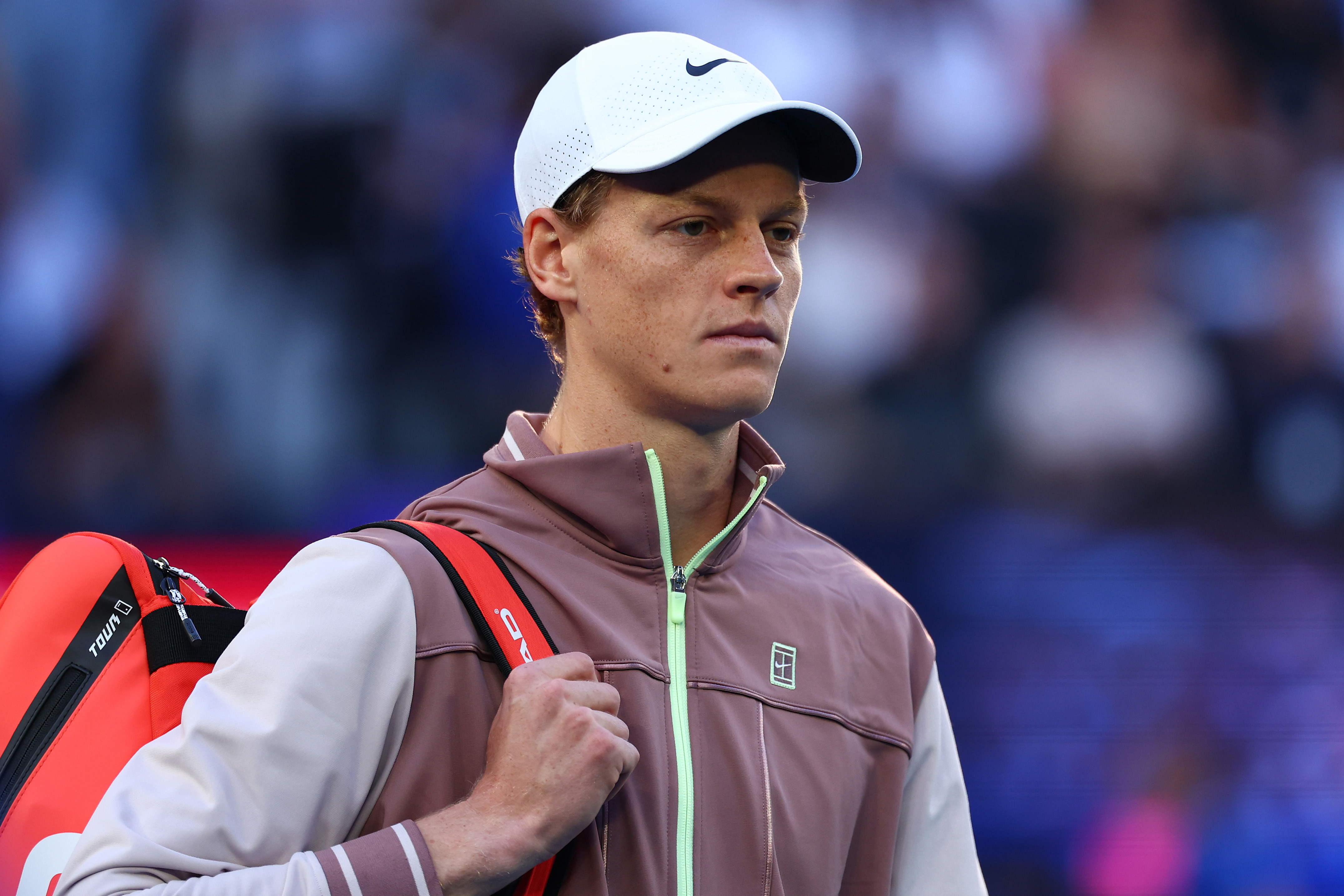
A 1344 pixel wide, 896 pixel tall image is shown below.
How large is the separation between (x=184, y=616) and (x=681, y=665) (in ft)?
1.85

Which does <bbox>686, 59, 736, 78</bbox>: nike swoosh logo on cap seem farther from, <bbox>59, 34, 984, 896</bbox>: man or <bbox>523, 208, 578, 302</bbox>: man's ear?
<bbox>523, 208, 578, 302</bbox>: man's ear

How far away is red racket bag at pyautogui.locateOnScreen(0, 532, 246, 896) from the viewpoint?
1316 mm

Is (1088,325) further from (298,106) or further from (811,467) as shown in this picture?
(298,106)

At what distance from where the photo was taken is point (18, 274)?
3.90 meters

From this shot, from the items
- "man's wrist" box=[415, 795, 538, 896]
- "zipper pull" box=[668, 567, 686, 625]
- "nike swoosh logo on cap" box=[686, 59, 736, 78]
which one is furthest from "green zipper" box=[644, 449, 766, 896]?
"nike swoosh logo on cap" box=[686, 59, 736, 78]

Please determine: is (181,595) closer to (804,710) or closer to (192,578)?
(192,578)

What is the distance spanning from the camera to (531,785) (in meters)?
1.26

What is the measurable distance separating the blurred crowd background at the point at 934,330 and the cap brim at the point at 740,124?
8.14 ft

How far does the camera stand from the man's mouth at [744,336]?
5.08ft

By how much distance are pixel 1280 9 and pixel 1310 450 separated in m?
1.52

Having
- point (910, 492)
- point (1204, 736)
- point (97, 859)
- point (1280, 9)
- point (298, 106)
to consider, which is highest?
point (1280, 9)

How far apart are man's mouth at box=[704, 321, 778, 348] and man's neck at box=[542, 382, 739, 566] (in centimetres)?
13

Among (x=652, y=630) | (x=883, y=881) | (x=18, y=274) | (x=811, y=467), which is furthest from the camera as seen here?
(x=811, y=467)

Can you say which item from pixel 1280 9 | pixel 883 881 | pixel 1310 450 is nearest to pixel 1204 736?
pixel 1310 450
